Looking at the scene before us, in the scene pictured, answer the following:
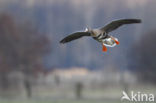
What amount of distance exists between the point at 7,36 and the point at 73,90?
6004 mm

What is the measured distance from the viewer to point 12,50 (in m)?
26.0

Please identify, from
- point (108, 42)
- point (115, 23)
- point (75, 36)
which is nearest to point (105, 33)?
point (108, 42)

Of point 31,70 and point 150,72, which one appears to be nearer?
point 150,72

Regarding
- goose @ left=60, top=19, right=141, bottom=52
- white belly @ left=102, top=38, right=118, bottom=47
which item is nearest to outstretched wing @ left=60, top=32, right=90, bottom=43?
goose @ left=60, top=19, right=141, bottom=52

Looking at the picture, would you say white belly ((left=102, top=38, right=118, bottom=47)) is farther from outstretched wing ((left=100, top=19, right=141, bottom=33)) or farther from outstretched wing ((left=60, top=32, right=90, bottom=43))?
outstretched wing ((left=60, top=32, right=90, bottom=43))

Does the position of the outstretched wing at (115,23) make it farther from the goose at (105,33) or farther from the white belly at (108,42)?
the white belly at (108,42)

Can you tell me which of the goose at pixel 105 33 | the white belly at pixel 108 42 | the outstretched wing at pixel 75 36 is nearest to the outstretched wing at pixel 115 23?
the goose at pixel 105 33

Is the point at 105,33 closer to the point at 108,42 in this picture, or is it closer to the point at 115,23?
the point at 108,42

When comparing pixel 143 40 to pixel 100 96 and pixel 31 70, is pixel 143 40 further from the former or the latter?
pixel 31 70

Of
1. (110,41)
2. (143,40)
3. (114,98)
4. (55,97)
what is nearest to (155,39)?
(143,40)

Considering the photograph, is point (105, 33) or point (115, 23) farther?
point (115, 23)

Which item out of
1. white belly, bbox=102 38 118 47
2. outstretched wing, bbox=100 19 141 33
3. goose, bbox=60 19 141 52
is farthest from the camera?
outstretched wing, bbox=100 19 141 33

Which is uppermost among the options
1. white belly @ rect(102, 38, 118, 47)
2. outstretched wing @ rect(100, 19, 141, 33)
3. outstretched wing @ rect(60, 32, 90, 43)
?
outstretched wing @ rect(100, 19, 141, 33)

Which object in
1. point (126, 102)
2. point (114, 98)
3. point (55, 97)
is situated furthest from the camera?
point (55, 97)
